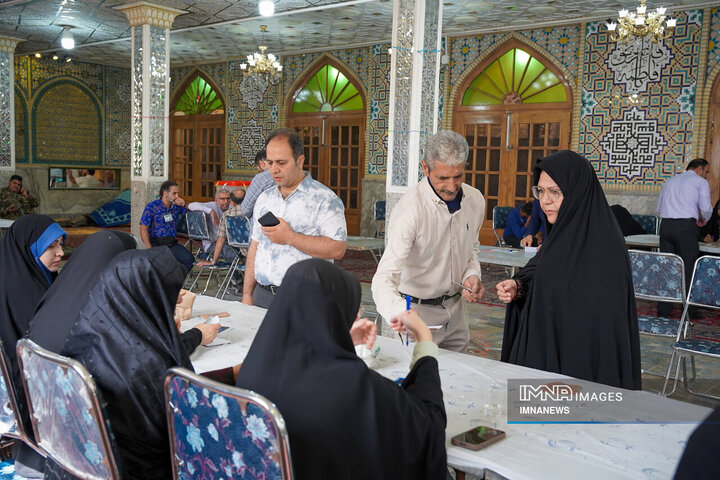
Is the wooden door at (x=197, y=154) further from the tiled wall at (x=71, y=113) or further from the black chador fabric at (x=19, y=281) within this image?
the black chador fabric at (x=19, y=281)

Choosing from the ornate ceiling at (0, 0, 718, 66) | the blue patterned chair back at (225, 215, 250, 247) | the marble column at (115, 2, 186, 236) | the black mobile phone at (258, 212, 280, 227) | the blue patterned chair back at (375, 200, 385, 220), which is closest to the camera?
the black mobile phone at (258, 212, 280, 227)

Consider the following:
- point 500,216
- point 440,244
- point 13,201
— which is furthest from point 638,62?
point 13,201

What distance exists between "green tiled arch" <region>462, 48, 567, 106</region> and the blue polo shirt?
16.6 feet

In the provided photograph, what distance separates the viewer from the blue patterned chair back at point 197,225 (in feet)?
21.8

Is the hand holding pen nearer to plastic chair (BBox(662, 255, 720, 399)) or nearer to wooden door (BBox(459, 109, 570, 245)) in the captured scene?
plastic chair (BBox(662, 255, 720, 399))

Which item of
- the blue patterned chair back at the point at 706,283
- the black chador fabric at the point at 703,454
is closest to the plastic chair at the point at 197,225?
the blue patterned chair back at the point at 706,283

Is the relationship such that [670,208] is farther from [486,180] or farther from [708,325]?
[486,180]

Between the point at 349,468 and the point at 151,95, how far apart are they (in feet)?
25.4

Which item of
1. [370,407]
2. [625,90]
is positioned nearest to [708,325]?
[625,90]

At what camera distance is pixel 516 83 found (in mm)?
9406

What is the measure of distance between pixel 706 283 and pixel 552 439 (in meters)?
2.66

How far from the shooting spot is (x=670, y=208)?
644 centimetres

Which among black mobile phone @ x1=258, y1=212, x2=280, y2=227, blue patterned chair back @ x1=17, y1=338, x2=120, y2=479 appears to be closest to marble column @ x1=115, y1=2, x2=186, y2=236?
black mobile phone @ x1=258, y1=212, x2=280, y2=227

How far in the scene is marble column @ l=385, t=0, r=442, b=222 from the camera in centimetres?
573
